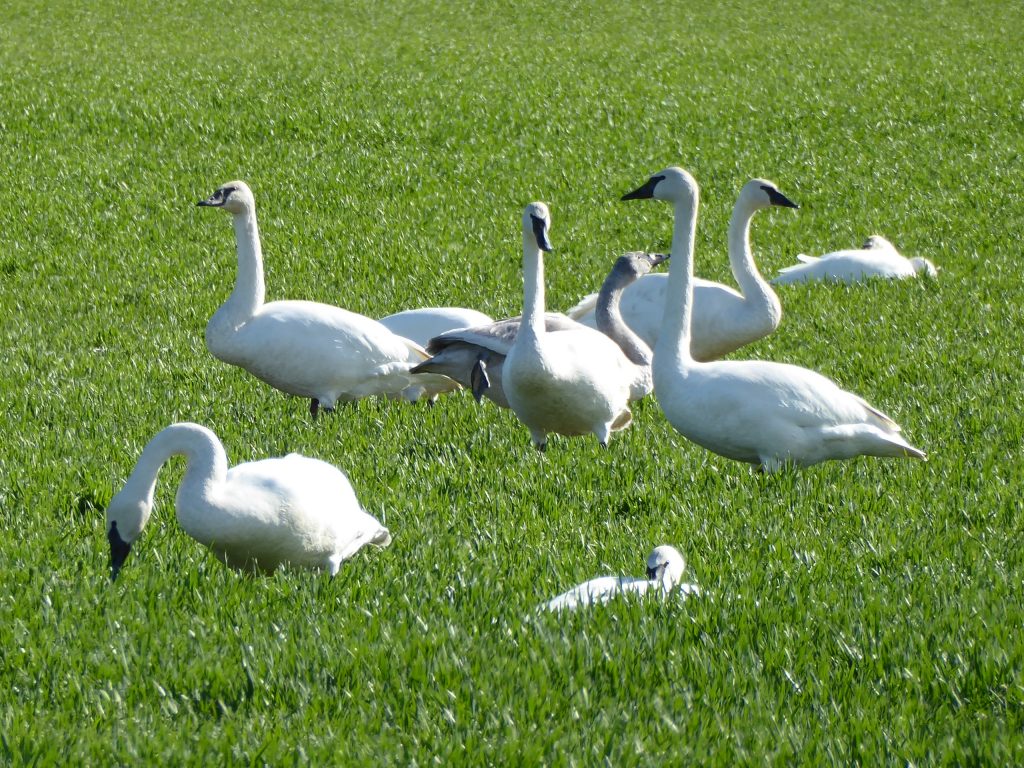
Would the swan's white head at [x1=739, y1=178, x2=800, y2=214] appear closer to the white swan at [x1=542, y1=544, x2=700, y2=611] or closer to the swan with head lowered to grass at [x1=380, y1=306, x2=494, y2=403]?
the swan with head lowered to grass at [x1=380, y1=306, x2=494, y2=403]

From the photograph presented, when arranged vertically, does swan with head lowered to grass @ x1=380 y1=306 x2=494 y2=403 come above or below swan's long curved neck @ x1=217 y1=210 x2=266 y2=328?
below

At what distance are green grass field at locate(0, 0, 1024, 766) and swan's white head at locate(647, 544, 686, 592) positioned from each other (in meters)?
0.19

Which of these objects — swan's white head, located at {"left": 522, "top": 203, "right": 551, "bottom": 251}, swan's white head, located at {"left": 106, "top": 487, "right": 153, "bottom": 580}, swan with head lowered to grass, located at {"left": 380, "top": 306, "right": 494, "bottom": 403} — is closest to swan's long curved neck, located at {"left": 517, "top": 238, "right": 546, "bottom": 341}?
→ swan's white head, located at {"left": 522, "top": 203, "right": 551, "bottom": 251}

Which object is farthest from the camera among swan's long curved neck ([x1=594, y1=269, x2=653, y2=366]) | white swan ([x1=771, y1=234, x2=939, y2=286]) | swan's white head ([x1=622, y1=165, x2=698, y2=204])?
white swan ([x1=771, y1=234, x2=939, y2=286])

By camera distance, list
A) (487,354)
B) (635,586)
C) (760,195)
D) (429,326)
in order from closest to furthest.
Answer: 1. (635,586)
2. (487,354)
3. (429,326)
4. (760,195)

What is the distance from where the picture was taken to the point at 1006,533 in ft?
A: 19.6

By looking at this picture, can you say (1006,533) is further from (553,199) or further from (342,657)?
(553,199)

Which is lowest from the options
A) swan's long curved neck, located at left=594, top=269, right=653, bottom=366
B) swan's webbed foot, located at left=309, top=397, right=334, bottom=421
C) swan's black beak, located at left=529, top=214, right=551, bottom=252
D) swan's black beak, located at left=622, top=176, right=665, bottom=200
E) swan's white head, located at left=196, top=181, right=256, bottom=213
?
swan's webbed foot, located at left=309, top=397, right=334, bottom=421

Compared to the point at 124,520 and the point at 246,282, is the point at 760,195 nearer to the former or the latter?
the point at 246,282

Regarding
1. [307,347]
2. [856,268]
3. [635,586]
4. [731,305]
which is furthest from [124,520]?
[856,268]

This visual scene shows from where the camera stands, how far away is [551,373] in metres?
7.17

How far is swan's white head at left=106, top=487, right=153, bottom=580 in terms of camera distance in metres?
4.86

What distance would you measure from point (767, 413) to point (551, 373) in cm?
119

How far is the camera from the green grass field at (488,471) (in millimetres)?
4086
